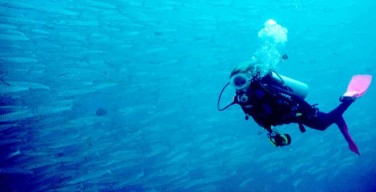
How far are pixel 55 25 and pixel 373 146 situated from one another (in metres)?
13.9

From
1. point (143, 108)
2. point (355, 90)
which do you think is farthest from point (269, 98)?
point (143, 108)

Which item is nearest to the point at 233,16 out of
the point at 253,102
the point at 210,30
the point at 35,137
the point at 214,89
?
the point at 210,30

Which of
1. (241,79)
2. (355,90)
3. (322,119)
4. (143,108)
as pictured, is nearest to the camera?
(241,79)

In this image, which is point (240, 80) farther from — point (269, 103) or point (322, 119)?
point (322, 119)

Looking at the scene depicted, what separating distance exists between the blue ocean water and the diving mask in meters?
6.69

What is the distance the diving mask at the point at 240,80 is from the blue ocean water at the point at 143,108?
6.69 m

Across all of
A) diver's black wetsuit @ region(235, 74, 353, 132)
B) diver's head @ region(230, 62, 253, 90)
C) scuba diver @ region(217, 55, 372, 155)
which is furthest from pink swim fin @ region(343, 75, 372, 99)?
diver's head @ region(230, 62, 253, 90)

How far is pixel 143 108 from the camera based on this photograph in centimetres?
1075

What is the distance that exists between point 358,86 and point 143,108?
7538 millimetres

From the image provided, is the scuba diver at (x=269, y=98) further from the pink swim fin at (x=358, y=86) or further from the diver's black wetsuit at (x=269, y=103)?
the pink swim fin at (x=358, y=86)

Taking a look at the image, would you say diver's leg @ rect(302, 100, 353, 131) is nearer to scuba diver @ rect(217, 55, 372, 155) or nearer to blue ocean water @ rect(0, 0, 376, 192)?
scuba diver @ rect(217, 55, 372, 155)

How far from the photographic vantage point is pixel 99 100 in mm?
11062

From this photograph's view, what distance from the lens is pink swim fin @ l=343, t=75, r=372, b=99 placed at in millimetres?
4002

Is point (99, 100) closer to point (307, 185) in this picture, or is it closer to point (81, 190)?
point (81, 190)
